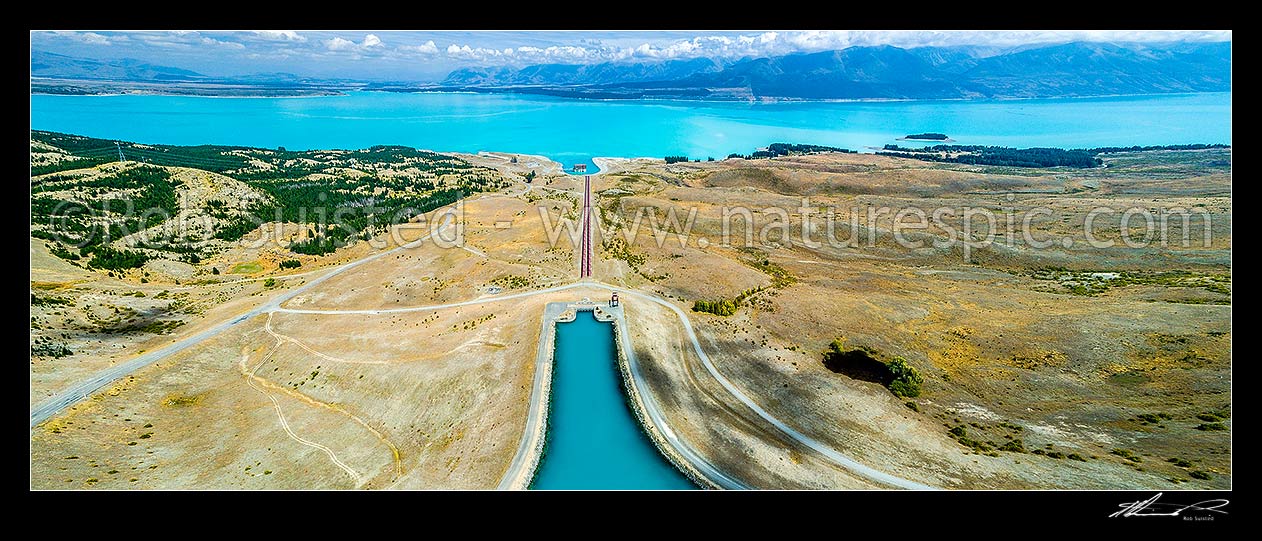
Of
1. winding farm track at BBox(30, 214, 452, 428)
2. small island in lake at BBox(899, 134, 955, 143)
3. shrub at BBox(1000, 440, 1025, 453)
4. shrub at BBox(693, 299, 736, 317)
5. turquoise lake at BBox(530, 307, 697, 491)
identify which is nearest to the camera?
turquoise lake at BBox(530, 307, 697, 491)

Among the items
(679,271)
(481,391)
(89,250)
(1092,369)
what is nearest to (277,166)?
(89,250)

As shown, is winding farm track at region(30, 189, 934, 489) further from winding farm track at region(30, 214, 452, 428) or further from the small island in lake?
the small island in lake

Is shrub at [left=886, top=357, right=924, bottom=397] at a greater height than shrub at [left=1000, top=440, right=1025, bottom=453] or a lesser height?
greater

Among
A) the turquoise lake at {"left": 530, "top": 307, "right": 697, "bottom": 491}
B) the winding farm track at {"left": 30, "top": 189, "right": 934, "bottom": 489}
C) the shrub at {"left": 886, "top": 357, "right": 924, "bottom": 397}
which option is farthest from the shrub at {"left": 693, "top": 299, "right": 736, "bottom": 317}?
the shrub at {"left": 886, "top": 357, "right": 924, "bottom": 397}

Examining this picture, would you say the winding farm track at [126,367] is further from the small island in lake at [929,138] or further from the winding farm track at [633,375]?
the small island in lake at [929,138]

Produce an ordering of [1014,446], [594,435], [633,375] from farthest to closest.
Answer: [633,375] → [594,435] → [1014,446]

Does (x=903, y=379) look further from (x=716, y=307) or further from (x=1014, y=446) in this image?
(x=716, y=307)

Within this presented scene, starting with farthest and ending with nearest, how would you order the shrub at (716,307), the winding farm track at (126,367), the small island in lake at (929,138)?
the small island in lake at (929,138) < the shrub at (716,307) < the winding farm track at (126,367)

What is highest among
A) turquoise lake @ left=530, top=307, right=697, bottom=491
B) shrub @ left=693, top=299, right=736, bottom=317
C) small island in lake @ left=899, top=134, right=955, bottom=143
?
small island in lake @ left=899, top=134, right=955, bottom=143
